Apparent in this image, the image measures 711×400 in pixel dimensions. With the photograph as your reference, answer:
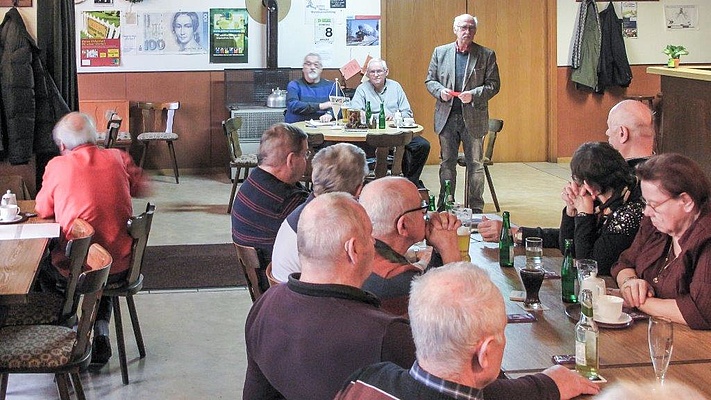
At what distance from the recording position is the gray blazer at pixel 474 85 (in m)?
8.66

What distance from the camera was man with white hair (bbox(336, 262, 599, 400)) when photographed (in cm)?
195

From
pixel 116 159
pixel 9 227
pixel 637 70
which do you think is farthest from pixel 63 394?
pixel 637 70

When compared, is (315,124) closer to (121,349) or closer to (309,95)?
(309,95)

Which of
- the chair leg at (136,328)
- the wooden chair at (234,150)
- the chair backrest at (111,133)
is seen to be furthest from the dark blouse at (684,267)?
the chair backrest at (111,133)

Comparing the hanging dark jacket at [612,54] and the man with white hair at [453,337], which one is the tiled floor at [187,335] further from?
the hanging dark jacket at [612,54]

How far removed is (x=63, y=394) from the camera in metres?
3.87

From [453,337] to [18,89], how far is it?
5.57 m

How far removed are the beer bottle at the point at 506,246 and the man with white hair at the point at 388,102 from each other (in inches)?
204

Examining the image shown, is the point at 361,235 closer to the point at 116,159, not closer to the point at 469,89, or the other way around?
the point at 116,159

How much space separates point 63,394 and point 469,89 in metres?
5.61

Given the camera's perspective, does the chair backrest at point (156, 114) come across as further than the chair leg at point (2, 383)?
Yes

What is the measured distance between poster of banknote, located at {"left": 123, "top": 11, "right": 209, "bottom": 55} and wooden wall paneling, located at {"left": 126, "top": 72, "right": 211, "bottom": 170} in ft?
0.90

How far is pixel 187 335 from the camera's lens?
557cm

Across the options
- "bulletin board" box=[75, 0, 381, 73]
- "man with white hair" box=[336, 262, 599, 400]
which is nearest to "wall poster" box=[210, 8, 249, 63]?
"bulletin board" box=[75, 0, 381, 73]
